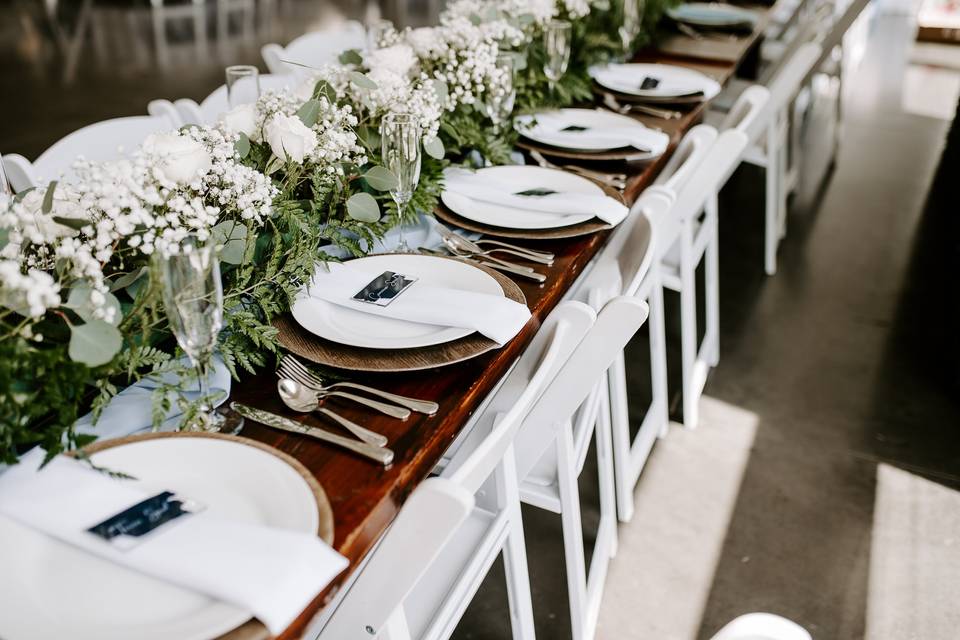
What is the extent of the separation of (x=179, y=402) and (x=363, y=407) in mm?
237

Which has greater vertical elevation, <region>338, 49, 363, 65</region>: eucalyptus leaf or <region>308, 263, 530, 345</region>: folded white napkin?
<region>338, 49, 363, 65</region>: eucalyptus leaf

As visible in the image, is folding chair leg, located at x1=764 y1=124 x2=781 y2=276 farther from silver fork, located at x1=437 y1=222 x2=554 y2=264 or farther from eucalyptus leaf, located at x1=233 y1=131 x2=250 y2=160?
eucalyptus leaf, located at x1=233 y1=131 x2=250 y2=160

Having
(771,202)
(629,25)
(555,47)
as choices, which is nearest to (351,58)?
(555,47)

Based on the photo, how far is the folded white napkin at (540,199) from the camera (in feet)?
5.62

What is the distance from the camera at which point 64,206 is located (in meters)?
1.13

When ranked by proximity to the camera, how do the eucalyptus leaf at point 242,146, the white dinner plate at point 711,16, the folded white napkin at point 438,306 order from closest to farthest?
the folded white napkin at point 438,306 < the eucalyptus leaf at point 242,146 < the white dinner plate at point 711,16

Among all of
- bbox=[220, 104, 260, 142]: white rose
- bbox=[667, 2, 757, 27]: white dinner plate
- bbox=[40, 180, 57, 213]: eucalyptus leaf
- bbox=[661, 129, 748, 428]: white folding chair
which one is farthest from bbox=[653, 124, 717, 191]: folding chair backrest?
bbox=[667, 2, 757, 27]: white dinner plate

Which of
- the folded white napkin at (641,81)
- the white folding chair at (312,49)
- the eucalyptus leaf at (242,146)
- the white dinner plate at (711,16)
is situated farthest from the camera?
the white dinner plate at (711,16)

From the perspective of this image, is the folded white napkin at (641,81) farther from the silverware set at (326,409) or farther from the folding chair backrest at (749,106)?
the silverware set at (326,409)

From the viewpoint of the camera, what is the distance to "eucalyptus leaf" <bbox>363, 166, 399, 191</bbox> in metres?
1.49

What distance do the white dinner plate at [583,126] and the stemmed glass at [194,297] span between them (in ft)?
4.30

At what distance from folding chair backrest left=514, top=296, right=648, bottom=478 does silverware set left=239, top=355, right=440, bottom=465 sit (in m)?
0.27

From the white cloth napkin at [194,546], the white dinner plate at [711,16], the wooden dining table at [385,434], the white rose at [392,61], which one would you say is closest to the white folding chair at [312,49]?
the white rose at [392,61]

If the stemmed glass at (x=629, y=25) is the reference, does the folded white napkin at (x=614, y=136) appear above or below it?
below
